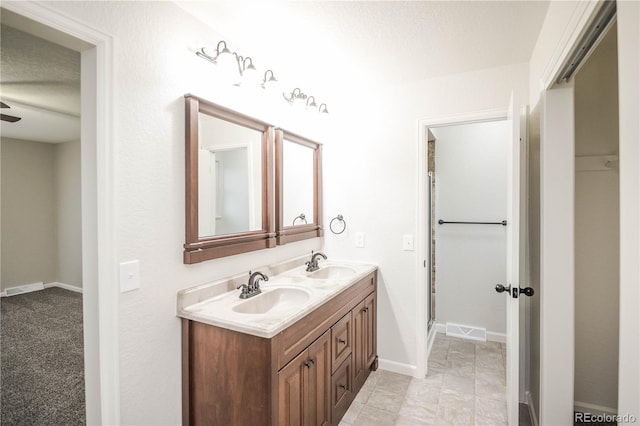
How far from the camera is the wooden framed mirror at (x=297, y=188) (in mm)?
2244

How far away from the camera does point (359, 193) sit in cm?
271

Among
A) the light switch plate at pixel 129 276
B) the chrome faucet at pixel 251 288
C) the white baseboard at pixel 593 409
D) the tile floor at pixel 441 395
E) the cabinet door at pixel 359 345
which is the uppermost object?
the light switch plate at pixel 129 276

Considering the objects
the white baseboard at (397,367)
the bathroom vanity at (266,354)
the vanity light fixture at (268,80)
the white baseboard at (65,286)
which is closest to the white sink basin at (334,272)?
the bathroom vanity at (266,354)

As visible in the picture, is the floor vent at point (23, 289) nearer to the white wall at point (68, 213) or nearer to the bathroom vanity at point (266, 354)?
the white wall at point (68, 213)

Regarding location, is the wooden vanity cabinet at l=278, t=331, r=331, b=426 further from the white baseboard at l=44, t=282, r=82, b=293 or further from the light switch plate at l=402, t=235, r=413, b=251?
the white baseboard at l=44, t=282, r=82, b=293

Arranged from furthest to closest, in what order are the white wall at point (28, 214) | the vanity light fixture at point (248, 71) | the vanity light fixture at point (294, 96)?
the white wall at point (28, 214) < the vanity light fixture at point (294, 96) < the vanity light fixture at point (248, 71)

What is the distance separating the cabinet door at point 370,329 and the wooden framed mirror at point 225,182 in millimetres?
933

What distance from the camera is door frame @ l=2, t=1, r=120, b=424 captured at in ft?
4.03

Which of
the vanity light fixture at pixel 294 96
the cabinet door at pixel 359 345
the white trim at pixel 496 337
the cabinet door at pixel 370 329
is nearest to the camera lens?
the cabinet door at pixel 359 345

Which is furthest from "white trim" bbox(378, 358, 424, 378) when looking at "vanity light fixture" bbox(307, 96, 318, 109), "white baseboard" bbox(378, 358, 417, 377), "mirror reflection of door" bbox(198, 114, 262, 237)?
"vanity light fixture" bbox(307, 96, 318, 109)

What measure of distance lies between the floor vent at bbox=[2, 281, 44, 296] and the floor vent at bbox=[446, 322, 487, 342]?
6129 millimetres

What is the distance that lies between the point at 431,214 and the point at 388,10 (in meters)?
2.13

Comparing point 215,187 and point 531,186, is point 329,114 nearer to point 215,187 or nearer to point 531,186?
point 215,187

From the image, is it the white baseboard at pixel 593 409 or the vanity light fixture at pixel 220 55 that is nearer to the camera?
the vanity light fixture at pixel 220 55
